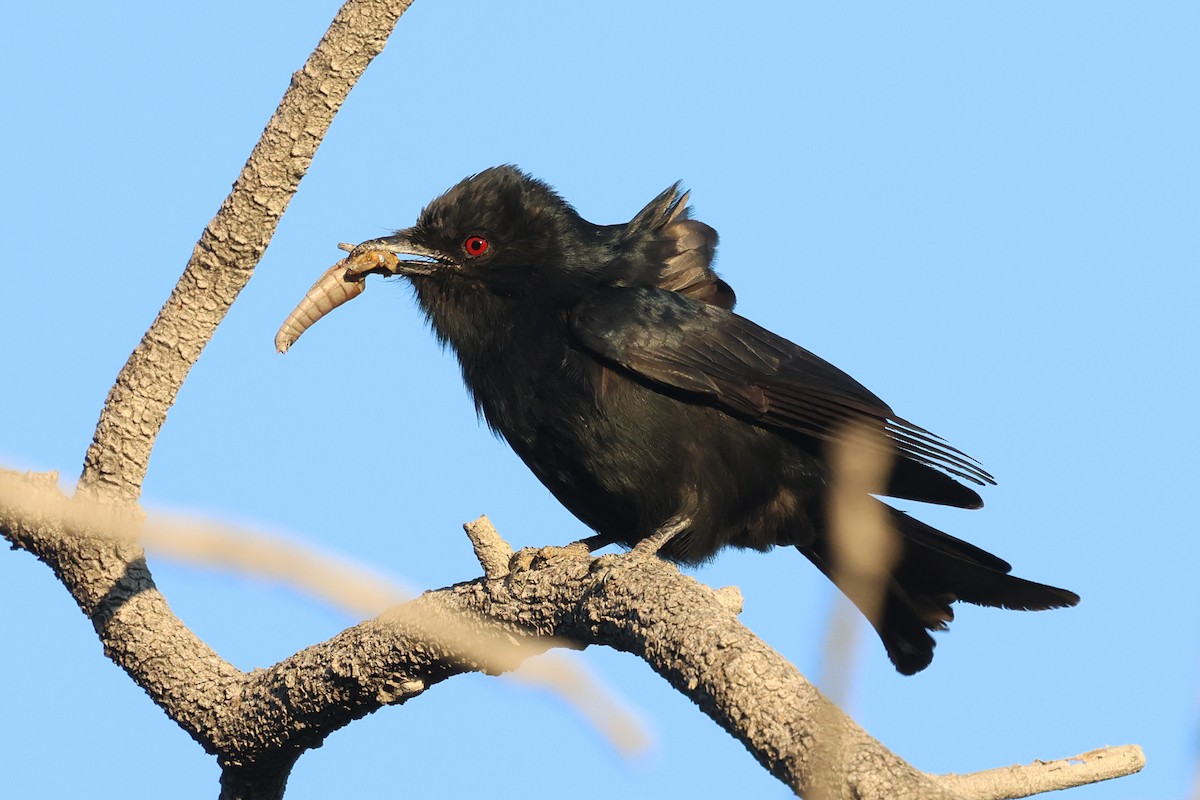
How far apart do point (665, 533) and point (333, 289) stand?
Answer: 199cm

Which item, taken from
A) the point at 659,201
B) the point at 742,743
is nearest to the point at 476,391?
the point at 659,201

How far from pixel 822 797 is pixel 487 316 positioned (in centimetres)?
510

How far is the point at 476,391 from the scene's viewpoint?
6348 mm

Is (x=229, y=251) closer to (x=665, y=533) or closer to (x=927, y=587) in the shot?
(x=665, y=533)

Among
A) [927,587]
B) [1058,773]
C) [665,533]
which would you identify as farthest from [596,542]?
[1058,773]

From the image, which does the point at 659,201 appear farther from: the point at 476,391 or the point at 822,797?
the point at 822,797

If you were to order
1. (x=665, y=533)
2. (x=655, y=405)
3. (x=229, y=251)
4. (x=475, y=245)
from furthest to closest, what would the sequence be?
(x=475, y=245) → (x=655, y=405) → (x=665, y=533) → (x=229, y=251)

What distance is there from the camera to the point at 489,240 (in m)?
6.61

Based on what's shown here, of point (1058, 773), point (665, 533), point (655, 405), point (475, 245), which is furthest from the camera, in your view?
point (475, 245)

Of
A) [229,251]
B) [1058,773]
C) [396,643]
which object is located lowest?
[1058,773]

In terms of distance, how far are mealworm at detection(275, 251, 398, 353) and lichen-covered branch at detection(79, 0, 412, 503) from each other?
1.31 m

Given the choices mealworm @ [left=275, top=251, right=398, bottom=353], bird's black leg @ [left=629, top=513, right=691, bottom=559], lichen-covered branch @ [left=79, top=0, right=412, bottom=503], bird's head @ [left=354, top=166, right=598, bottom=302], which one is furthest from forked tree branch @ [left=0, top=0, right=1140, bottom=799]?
bird's head @ [left=354, top=166, right=598, bottom=302]

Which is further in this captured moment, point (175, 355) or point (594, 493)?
point (594, 493)

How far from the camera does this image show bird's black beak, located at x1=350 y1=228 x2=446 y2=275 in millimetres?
6484
